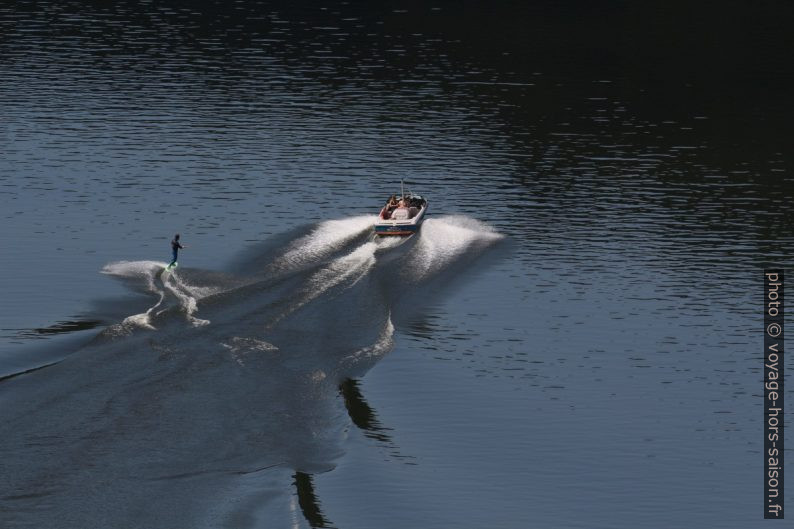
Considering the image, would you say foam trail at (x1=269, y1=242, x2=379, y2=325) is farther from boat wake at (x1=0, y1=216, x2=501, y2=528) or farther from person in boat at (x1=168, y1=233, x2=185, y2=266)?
person in boat at (x1=168, y1=233, x2=185, y2=266)

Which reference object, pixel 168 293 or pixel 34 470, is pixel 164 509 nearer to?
pixel 34 470

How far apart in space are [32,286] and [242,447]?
33664mm

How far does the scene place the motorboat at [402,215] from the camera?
10788 centimetres

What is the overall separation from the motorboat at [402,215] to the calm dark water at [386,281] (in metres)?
1.67

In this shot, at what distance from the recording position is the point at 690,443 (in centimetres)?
7512

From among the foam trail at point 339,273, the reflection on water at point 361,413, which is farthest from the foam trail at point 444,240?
the reflection on water at point 361,413

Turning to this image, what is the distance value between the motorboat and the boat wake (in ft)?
26.1

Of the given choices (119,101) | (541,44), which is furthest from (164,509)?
(541,44)

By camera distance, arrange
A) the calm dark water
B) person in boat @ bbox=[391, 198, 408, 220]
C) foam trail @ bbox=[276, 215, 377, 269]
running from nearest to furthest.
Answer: the calm dark water
foam trail @ bbox=[276, 215, 377, 269]
person in boat @ bbox=[391, 198, 408, 220]

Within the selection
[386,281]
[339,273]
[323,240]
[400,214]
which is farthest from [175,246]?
[400,214]

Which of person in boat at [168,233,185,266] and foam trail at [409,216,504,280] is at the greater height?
person in boat at [168,233,185,266]

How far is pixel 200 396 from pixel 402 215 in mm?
40222

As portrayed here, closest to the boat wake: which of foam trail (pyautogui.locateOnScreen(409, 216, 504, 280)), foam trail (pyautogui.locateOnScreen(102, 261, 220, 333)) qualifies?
foam trail (pyautogui.locateOnScreen(102, 261, 220, 333))

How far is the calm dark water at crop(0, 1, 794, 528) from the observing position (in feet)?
223
